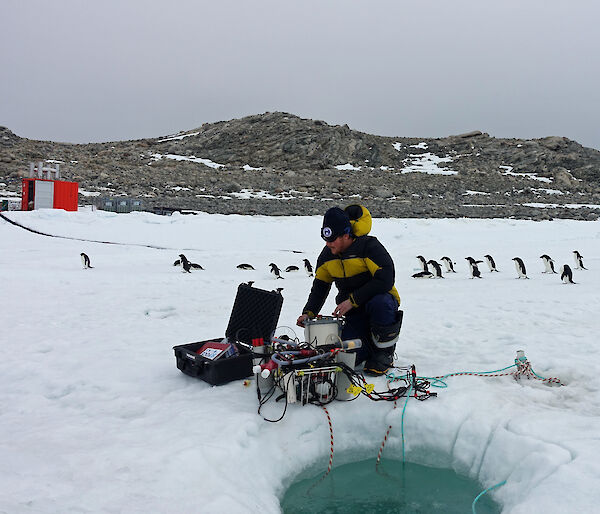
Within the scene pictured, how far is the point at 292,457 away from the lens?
2.93m

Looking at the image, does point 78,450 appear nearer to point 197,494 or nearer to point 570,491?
point 197,494

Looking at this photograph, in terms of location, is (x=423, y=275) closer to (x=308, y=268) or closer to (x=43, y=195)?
(x=308, y=268)

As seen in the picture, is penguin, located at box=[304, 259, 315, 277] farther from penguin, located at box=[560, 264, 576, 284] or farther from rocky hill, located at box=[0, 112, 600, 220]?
rocky hill, located at box=[0, 112, 600, 220]

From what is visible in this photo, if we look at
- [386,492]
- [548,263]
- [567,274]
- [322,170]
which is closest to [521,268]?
[567,274]

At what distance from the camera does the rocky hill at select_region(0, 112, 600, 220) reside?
27.2 meters

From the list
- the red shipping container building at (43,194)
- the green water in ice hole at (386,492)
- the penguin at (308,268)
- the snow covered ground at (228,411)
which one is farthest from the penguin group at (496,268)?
the red shipping container building at (43,194)

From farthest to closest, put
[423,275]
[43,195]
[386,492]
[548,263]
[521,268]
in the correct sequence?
[43,195] → [548,263] → [423,275] → [521,268] → [386,492]

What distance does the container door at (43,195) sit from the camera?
20078mm

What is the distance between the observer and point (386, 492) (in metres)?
2.73

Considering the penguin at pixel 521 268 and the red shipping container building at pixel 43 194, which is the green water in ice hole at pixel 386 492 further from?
the red shipping container building at pixel 43 194

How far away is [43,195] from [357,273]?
19.9 m

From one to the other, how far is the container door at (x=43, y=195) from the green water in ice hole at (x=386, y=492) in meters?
20.5

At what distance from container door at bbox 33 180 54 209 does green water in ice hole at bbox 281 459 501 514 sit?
2049cm

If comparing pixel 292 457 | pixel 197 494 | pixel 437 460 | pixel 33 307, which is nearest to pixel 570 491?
pixel 437 460
